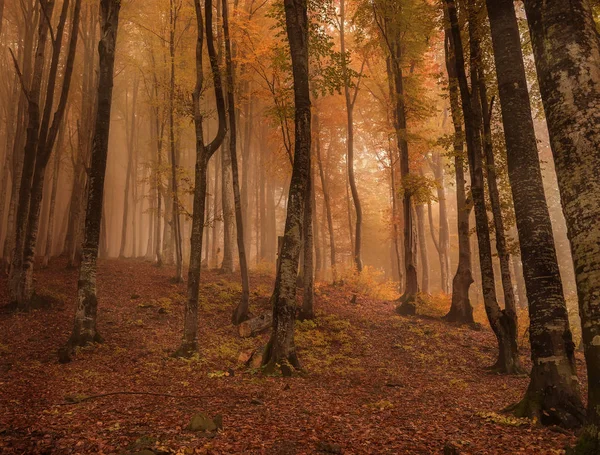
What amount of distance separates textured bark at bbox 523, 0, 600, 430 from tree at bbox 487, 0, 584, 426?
7.90ft

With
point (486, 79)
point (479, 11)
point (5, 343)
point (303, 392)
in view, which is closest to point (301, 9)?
point (479, 11)

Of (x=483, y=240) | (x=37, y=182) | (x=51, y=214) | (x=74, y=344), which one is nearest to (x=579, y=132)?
(x=483, y=240)

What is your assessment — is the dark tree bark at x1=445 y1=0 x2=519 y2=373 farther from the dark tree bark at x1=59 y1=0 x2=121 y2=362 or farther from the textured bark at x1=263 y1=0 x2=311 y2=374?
the dark tree bark at x1=59 y1=0 x2=121 y2=362

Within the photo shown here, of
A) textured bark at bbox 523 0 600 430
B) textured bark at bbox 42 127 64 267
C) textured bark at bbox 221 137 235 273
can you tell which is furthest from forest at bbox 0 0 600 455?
textured bark at bbox 42 127 64 267

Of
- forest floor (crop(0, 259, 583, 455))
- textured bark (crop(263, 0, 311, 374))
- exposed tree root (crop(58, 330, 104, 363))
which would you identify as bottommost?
forest floor (crop(0, 259, 583, 455))

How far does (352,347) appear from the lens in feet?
39.8

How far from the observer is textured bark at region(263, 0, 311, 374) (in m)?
8.70

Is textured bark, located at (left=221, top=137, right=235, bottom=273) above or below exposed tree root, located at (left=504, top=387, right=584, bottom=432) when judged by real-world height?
above

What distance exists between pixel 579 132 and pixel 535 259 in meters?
2.89

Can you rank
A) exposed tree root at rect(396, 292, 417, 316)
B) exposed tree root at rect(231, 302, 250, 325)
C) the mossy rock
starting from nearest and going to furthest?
1. the mossy rock
2. exposed tree root at rect(231, 302, 250, 325)
3. exposed tree root at rect(396, 292, 417, 316)

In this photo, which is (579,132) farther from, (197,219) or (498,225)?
(197,219)

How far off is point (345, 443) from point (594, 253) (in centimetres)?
356

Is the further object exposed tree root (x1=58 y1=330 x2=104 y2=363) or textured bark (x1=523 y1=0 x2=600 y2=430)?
exposed tree root (x1=58 y1=330 x2=104 y2=363)

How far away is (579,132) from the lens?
354 cm
